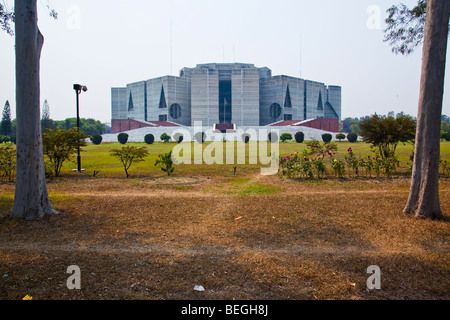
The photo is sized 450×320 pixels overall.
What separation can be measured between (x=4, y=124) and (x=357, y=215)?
65602mm

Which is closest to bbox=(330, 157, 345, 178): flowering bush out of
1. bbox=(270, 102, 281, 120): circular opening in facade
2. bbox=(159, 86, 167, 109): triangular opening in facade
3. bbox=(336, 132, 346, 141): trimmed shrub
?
bbox=(336, 132, 346, 141): trimmed shrub

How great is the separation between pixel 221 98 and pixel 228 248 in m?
65.4

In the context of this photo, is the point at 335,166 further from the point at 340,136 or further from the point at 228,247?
the point at 340,136

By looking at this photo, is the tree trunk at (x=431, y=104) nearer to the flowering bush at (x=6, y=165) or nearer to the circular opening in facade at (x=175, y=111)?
the flowering bush at (x=6, y=165)

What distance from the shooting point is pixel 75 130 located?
12.9 meters

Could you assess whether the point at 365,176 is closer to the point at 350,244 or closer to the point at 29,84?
the point at 350,244

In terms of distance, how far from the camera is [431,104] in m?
5.82

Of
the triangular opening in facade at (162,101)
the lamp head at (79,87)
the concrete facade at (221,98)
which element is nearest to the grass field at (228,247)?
the lamp head at (79,87)

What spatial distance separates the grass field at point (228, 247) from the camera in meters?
3.34

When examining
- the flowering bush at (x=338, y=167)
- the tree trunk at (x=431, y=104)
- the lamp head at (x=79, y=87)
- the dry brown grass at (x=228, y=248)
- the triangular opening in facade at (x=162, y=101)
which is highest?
the triangular opening in facade at (x=162, y=101)

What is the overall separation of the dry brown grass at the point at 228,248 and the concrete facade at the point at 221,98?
2001 inches

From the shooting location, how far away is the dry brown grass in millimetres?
3336

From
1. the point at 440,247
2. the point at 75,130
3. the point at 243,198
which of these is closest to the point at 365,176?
the point at 243,198

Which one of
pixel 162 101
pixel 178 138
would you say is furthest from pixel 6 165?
pixel 162 101
